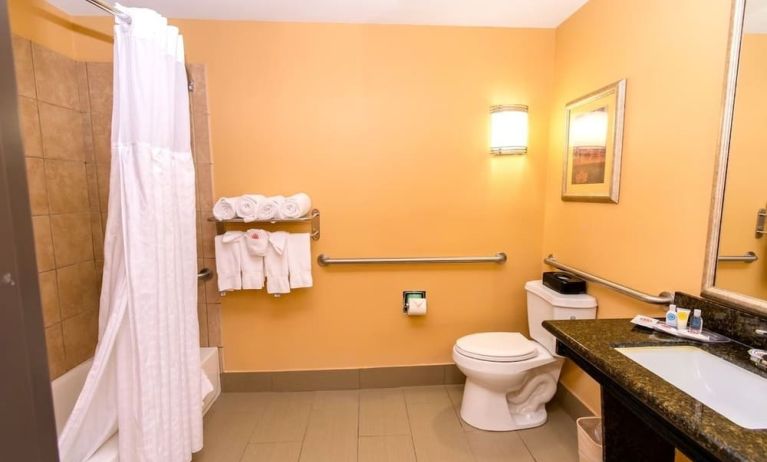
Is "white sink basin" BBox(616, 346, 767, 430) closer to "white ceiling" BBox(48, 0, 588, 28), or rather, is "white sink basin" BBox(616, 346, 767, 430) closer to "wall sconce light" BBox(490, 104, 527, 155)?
"wall sconce light" BBox(490, 104, 527, 155)

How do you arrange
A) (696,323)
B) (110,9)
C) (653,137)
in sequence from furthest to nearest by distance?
(653,137) → (110,9) → (696,323)

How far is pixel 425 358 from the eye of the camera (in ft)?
7.88

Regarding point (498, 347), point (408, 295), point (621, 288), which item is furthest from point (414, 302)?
point (621, 288)

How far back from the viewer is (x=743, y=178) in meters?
1.19

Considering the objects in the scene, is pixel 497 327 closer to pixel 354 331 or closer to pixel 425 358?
pixel 425 358

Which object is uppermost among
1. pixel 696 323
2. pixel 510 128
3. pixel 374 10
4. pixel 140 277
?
pixel 374 10

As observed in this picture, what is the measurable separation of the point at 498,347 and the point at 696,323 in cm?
88

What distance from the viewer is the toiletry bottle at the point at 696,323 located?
1253mm

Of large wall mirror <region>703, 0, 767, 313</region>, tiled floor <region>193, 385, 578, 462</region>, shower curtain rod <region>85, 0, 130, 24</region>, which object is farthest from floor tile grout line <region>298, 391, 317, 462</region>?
shower curtain rod <region>85, 0, 130, 24</region>

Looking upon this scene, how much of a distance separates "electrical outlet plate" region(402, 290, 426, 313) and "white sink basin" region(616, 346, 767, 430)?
125cm

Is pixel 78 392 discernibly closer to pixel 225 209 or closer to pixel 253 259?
pixel 253 259

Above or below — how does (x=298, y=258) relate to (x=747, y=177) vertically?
below

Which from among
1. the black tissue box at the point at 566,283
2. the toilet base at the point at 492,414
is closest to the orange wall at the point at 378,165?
the black tissue box at the point at 566,283

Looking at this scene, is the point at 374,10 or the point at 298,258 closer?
the point at 374,10
